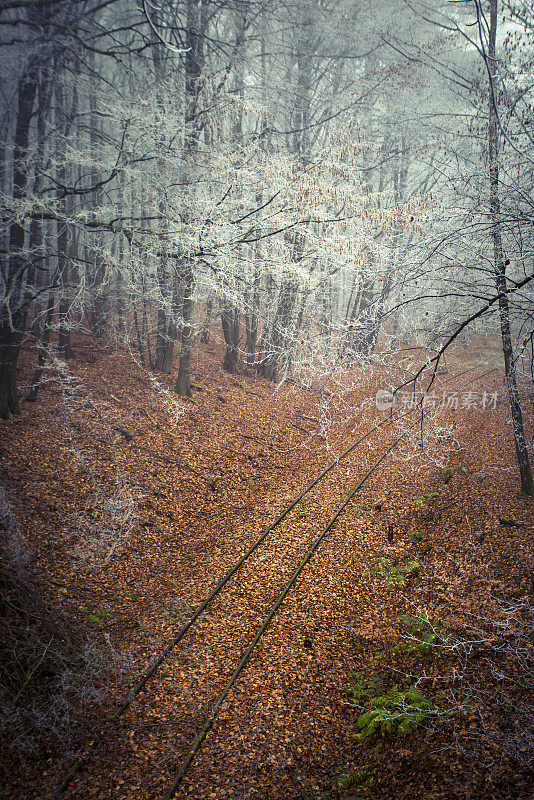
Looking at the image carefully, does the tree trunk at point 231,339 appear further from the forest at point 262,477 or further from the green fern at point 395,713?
the green fern at point 395,713

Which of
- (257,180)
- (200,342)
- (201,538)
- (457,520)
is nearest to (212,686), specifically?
(201,538)

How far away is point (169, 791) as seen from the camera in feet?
13.8

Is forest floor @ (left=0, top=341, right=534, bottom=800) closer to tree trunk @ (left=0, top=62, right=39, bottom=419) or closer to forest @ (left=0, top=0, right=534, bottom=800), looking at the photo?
forest @ (left=0, top=0, right=534, bottom=800)

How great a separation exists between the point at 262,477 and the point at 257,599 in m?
4.51

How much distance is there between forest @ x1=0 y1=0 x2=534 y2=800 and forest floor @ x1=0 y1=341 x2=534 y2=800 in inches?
1.7

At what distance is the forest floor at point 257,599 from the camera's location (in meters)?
4.38

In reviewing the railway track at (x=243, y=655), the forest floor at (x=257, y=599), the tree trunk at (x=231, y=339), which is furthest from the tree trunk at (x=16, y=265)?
the tree trunk at (x=231, y=339)

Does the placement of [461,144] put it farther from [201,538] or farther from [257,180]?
[201,538]

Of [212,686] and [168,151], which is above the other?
[168,151]

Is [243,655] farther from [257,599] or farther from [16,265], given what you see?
[16,265]

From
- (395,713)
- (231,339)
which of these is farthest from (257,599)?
(231,339)

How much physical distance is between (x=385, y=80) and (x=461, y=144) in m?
5.85

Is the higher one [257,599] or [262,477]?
[262,477]

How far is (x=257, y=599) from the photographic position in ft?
23.4
